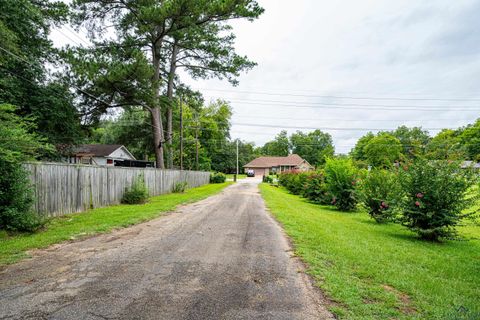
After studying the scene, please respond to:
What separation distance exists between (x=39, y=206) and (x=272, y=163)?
57.4 m

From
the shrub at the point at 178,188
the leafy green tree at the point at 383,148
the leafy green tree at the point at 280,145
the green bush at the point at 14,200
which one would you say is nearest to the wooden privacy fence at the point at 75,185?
the green bush at the point at 14,200

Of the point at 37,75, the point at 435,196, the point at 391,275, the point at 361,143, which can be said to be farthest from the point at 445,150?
the point at 361,143

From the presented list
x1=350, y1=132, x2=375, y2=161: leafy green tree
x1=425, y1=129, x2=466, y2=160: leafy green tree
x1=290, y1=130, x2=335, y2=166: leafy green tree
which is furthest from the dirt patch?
x1=350, y1=132, x2=375, y2=161: leafy green tree

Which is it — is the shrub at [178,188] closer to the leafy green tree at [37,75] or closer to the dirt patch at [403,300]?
the leafy green tree at [37,75]

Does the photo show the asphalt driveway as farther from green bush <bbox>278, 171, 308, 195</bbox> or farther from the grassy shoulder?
green bush <bbox>278, 171, 308, 195</bbox>

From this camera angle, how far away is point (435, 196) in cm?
730

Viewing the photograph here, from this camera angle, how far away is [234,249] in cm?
536

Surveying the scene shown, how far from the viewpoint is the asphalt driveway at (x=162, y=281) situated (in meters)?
2.93

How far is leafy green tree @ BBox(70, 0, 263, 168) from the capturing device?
1502cm

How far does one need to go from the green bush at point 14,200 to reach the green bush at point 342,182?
1154 centimetres

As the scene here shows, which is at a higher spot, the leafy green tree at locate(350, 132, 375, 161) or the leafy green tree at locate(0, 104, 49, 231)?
the leafy green tree at locate(350, 132, 375, 161)

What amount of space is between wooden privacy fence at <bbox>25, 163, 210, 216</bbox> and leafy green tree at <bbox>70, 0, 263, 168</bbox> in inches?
212

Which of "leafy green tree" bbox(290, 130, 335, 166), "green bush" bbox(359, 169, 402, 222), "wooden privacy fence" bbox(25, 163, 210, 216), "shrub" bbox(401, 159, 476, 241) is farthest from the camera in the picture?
"leafy green tree" bbox(290, 130, 335, 166)

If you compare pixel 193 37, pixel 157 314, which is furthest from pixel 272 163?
pixel 157 314
